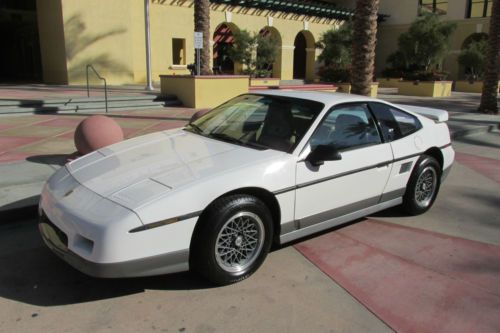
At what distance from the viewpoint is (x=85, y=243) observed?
3090mm

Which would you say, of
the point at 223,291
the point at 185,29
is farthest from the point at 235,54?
the point at 223,291

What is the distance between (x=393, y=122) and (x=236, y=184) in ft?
7.48

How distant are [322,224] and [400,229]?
1.17 meters

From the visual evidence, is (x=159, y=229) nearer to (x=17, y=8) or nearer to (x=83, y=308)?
(x=83, y=308)

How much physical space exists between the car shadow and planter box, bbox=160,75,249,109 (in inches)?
432

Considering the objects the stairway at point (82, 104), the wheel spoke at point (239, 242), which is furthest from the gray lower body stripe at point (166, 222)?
the stairway at point (82, 104)

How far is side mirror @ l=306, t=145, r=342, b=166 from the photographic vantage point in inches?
152

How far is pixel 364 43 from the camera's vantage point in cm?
1054

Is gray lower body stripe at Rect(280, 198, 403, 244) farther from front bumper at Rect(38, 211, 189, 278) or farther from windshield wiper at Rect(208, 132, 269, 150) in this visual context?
front bumper at Rect(38, 211, 189, 278)

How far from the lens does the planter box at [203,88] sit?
14.6 metres

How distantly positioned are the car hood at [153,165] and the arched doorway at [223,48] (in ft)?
81.7

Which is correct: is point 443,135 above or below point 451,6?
below

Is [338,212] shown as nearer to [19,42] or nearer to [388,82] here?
[19,42]

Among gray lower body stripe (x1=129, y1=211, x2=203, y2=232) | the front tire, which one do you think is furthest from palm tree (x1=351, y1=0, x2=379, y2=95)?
gray lower body stripe (x1=129, y1=211, x2=203, y2=232)
